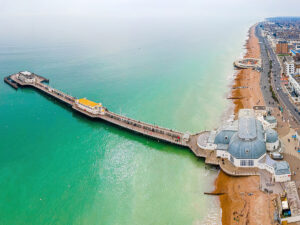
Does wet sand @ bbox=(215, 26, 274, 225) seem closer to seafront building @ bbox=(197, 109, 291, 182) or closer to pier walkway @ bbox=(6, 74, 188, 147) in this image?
seafront building @ bbox=(197, 109, 291, 182)

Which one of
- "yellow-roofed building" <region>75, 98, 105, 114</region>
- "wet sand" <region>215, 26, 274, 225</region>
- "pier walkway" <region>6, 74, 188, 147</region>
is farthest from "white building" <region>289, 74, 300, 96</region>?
"yellow-roofed building" <region>75, 98, 105, 114</region>

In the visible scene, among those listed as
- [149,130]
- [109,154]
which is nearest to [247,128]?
[149,130]

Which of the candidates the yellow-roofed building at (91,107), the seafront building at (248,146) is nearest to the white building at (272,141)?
the seafront building at (248,146)

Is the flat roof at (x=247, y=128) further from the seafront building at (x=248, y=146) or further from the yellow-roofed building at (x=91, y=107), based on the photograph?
the yellow-roofed building at (x=91, y=107)

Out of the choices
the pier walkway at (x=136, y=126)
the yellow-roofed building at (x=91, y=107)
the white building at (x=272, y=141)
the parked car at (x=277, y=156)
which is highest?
the yellow-roofed building at (x=91, y=107)

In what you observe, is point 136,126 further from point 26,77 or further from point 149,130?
point 26,77
